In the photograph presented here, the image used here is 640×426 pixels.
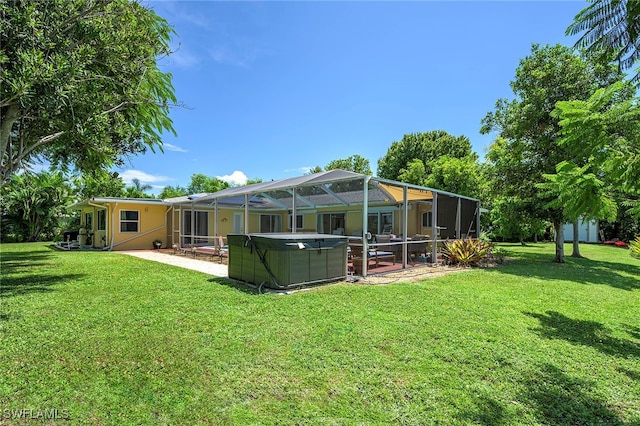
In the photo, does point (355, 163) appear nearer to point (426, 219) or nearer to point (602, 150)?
point (426, 219)

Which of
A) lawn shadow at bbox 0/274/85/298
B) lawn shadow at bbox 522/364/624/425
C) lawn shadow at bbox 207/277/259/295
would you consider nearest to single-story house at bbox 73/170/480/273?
lawn shadow at bbox 207/277/259/295

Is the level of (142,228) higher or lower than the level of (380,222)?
lower

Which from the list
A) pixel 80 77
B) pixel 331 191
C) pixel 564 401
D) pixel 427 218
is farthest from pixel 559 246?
pixel 80 77

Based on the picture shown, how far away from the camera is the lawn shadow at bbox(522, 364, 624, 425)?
9.13 ft

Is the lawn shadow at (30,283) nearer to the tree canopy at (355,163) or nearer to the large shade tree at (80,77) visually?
the large shade tree at (80,77)

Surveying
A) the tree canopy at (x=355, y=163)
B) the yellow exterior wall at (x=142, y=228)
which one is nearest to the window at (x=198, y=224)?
the yellow exterior wall at (x=142, y=228)

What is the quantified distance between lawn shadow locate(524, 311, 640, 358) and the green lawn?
33 millimetres

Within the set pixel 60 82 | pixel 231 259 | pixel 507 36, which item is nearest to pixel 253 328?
pixel 231 259

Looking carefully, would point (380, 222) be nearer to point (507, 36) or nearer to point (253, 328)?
point (507, 36)

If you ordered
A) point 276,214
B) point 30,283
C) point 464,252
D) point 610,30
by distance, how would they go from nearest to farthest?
point 610,30 < point 30,283 < point 464,252 < point 276,214

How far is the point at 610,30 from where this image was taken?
9.10ft

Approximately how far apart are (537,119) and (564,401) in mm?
13465

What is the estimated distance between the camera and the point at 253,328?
4.82 metres

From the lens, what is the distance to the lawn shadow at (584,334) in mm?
4395
